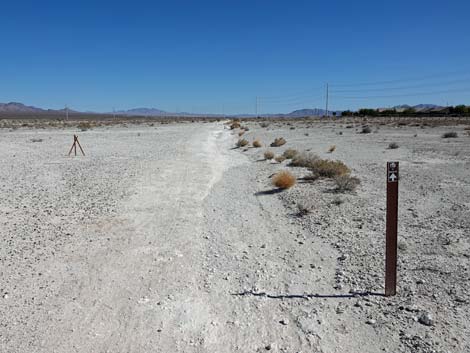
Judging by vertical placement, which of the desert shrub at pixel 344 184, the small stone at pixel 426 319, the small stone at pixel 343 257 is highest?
the desert shrub at pixel 344 184

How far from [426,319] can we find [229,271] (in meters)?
2.84

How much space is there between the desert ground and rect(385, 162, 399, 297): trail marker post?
0.23 metres

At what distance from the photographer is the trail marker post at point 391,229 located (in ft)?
16.0

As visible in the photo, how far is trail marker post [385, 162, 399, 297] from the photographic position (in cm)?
489

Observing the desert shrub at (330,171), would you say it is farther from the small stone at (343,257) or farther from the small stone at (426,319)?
the small stone at (426,319)

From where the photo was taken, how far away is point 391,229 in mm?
5180

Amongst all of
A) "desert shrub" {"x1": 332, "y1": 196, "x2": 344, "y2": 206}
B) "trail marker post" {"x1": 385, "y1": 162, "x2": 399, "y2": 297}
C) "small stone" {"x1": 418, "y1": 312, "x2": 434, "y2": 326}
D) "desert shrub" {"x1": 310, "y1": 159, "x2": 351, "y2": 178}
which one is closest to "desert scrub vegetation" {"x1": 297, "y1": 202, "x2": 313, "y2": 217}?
"desert shrub" {"x1": 332, "y1": 196, "x2": 344, "y2": 206}

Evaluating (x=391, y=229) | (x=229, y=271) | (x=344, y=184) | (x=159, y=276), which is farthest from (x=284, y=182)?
(x=391, y=229)

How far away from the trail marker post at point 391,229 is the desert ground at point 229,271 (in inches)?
9.2

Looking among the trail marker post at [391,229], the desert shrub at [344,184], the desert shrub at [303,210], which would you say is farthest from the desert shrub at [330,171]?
the trail marker post at [391,229]

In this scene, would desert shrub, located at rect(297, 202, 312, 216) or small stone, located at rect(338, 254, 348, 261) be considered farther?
desert shrub, located at rect(297, 202, 312, 216)

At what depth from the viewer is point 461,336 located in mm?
4492

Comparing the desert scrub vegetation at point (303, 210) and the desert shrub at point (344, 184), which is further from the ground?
the desert shrub at point (344, 184)

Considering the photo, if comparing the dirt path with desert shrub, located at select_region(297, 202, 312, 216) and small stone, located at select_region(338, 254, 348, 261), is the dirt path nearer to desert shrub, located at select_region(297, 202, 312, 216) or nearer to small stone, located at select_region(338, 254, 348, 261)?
small stone, located at select_region(338, 254, 348, 261)
